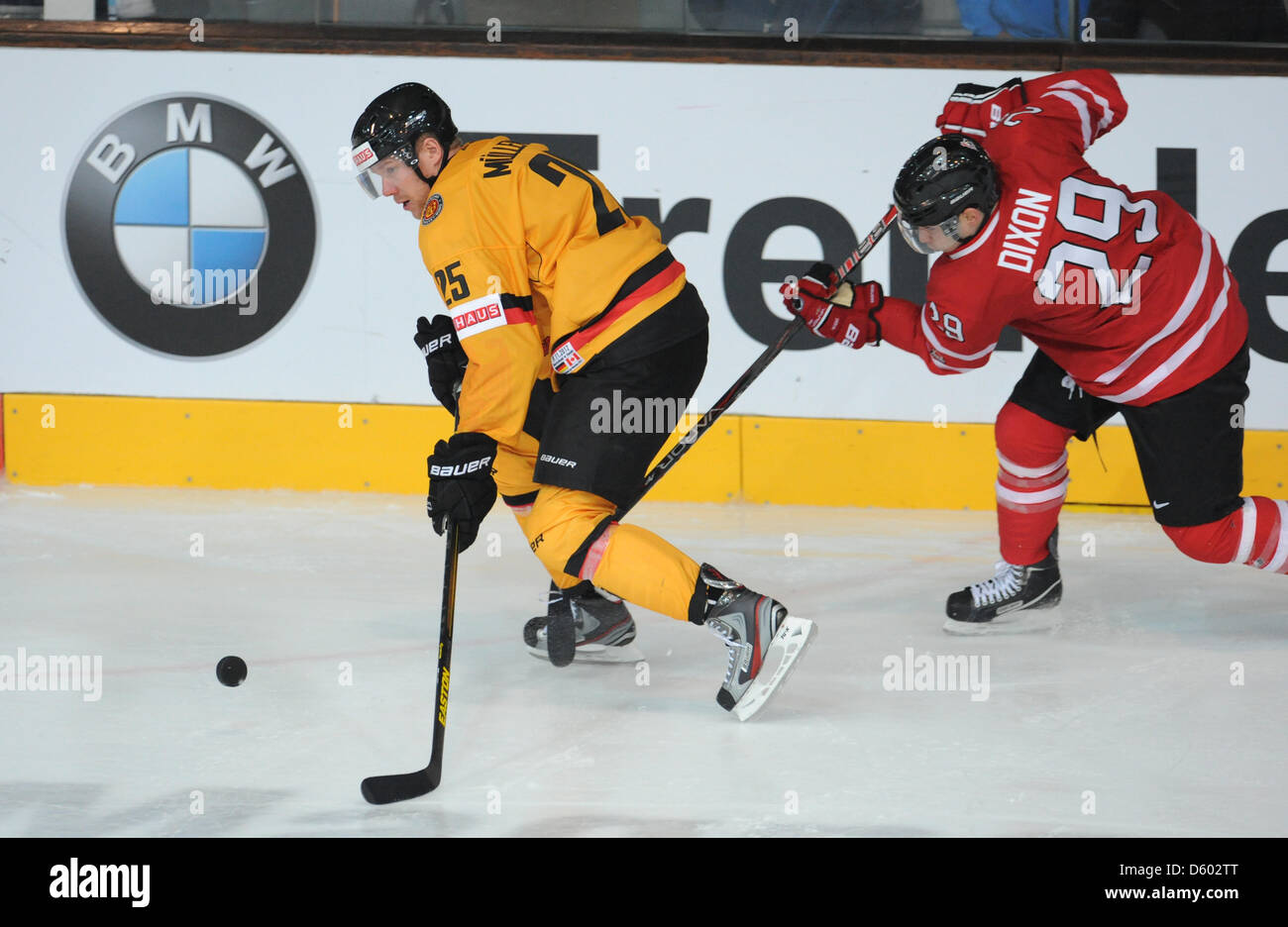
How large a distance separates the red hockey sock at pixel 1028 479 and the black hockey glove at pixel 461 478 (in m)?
1.40

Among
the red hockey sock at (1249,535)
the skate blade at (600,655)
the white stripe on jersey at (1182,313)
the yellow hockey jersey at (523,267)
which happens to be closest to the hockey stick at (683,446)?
the skate blade at (600,655)

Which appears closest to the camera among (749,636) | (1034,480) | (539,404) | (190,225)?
(749,636)

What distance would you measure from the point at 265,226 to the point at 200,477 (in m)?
0.89

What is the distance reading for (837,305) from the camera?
3082 mm

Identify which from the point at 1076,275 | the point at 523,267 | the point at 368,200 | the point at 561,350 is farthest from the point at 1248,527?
the point at 368,200

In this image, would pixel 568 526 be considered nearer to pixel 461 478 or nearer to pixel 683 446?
pixel 461 478

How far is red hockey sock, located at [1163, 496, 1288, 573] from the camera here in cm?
303

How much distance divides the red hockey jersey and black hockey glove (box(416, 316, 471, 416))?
973 millimetres

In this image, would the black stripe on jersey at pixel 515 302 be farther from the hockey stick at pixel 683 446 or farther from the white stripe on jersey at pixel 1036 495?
the white stripe on jersey at pixel 1036 495

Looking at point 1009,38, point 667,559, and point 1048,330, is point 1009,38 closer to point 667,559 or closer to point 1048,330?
point 1048,330

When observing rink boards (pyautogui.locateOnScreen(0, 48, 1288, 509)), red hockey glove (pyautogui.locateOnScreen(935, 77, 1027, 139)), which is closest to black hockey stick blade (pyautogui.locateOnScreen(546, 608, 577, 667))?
red hockey glove (pyautogui.locateOnScreen(935, 77, 1027, 139))

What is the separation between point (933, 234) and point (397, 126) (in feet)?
3.68

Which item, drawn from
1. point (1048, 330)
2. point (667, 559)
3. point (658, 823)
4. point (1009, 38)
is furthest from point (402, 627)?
point (1009, 38)
